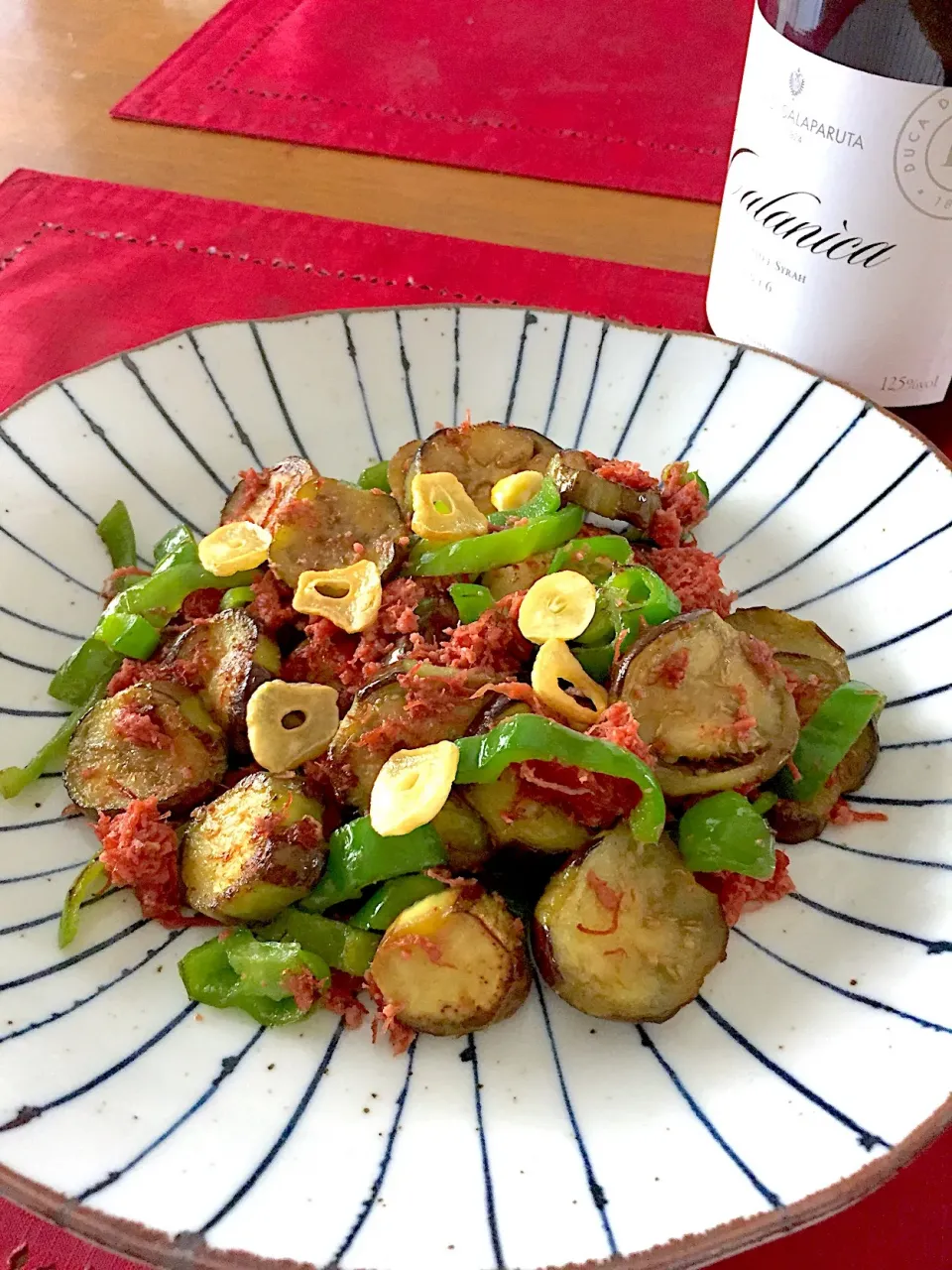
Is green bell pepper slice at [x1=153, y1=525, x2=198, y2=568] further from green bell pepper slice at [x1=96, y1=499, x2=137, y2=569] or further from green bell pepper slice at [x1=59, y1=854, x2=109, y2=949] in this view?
green bell pepper slice at [x1=59, y1=854, x2=109, y2=949]

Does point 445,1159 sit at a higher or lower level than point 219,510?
lower

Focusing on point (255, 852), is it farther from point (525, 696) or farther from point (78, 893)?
point (525, 696)

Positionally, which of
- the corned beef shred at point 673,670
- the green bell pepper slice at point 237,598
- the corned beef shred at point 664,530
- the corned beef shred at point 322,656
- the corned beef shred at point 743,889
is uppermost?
the green bell pepper slice at point 237,598

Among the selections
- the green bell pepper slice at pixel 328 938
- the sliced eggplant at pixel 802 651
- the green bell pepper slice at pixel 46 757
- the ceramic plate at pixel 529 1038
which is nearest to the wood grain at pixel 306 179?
the ceramic plate at pixel 529 1038

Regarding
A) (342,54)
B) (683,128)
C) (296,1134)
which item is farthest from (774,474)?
(342,54)

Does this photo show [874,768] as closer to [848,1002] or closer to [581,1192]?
[848,1002]

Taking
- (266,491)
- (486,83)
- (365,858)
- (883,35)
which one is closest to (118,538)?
(266,491)

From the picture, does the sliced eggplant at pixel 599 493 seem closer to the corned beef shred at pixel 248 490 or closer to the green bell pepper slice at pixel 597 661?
the green bell pepper slice at pixel 597 661
